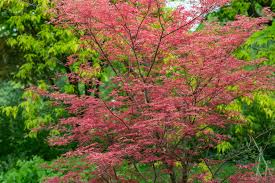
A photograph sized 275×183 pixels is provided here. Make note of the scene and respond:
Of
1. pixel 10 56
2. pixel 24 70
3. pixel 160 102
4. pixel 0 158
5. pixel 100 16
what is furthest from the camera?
pixel 0 158

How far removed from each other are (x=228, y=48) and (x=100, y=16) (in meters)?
1.62

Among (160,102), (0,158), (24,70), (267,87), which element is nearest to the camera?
(160,102)

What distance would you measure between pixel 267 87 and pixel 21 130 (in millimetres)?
9002

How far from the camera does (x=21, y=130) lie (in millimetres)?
12938

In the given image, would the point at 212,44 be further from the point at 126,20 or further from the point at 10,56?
the point at 10,56

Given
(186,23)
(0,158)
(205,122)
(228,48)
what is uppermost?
(186,23)

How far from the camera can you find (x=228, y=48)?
537cm

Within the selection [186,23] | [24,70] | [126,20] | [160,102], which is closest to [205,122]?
[160,102]

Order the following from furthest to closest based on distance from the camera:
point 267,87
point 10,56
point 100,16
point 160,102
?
point 10,56 → point 267,87 → point 100,16 → point 160,102

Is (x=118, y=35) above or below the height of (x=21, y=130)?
above

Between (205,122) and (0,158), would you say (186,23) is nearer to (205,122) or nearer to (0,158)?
(205,122)

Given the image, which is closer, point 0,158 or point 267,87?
point 267,87

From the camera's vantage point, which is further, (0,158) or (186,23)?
(0,158)

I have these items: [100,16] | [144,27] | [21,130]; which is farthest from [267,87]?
[21,130]
